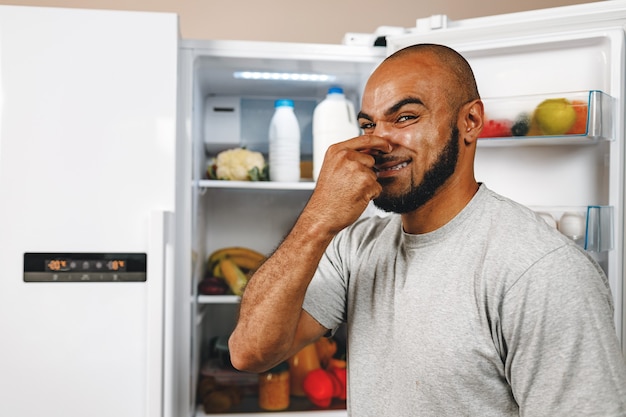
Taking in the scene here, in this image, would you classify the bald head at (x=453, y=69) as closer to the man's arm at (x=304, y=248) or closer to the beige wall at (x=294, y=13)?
the man's arm at (x=304, y=248)

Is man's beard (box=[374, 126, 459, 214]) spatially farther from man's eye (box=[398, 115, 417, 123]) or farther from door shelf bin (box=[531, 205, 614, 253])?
door shelf bin (box=[531, 205, 614, 253])

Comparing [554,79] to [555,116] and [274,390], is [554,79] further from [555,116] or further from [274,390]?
[274,390]

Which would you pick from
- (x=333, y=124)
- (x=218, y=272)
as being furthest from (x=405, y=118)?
(x=218, y=272)

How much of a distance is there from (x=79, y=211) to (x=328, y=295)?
667 millimetres

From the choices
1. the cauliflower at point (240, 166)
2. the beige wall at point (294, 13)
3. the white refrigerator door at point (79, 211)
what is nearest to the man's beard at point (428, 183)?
the white refrigerator door at point (79, 211)

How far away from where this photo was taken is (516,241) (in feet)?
3.10

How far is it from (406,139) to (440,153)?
65 millimetres

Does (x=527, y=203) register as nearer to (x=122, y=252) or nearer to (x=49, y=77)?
(x=122, y=252)

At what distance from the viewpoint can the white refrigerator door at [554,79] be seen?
1.41 metres

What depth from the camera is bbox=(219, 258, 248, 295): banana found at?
1.91m

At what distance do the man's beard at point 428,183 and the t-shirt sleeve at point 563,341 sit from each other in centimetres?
23

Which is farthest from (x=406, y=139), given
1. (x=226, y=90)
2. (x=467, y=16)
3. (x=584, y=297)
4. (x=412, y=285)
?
(x=467, y=16)

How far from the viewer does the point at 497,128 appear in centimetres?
147

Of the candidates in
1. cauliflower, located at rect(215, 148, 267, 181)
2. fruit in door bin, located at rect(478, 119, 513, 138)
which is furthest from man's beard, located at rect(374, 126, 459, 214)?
cauliflower, located at rect(215, 148, 267, 181)
